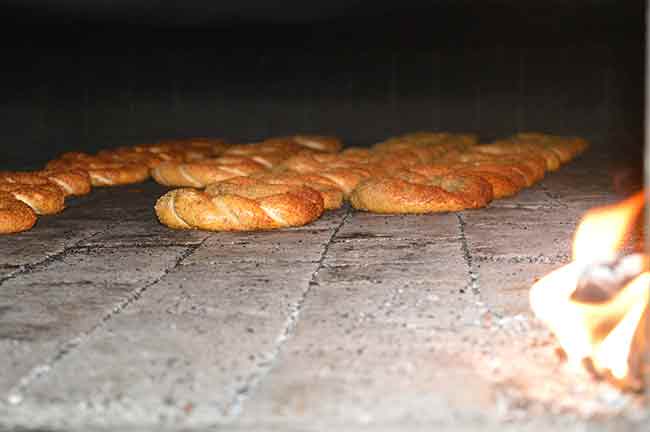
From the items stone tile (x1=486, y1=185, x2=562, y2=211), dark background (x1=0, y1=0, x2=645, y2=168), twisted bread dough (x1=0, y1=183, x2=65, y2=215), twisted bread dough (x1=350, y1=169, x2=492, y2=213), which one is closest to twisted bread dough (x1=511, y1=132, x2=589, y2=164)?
stone tile (x1=486, y1=185, x2=562, y2=211)

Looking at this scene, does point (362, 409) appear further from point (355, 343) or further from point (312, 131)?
point (312, 131)

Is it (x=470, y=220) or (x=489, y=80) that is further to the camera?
(x=489, y=80)

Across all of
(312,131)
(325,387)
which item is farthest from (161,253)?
(312,131)

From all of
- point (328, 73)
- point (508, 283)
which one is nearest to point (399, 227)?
point (508, 283)

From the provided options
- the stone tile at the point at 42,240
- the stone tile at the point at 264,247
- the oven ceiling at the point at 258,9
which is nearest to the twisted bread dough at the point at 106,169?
the stone tile at the point at 42,240

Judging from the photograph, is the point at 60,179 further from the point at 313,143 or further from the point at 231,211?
the point at 313,143

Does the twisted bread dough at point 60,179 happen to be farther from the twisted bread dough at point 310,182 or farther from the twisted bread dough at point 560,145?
the twisted bread dough at point 560,145
